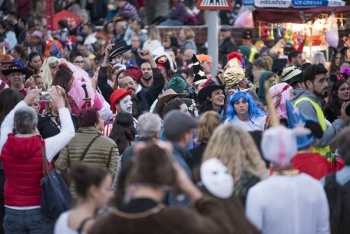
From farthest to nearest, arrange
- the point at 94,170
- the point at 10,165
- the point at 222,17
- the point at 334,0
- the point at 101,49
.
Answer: the point at 222,17 < the point at 101,49 < the point at 334,0 < the point at 10,165 < the point at 94,170

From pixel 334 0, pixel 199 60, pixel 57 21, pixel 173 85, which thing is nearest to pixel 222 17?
pixel 57 21

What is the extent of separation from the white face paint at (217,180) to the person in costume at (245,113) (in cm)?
504

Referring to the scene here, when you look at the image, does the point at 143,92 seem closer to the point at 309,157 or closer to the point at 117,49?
the point at 117,49

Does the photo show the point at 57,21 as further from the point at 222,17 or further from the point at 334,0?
the point at 334,0

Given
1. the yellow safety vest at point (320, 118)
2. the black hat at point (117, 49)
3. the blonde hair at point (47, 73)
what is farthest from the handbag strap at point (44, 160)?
the blonde hair at point (47, 73)

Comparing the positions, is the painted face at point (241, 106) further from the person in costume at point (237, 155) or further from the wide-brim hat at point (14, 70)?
the person in costume at point (237, 155)

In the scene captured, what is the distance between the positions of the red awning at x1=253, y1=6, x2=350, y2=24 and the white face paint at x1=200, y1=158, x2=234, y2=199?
510 inches

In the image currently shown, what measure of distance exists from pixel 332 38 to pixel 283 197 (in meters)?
12.3

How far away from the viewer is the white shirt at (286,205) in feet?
24.9

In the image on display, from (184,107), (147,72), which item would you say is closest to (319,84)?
(184,107)

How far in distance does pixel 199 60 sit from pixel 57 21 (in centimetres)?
1055

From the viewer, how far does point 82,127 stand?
10969 mm

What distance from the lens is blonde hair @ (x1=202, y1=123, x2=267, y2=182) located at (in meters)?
7.93

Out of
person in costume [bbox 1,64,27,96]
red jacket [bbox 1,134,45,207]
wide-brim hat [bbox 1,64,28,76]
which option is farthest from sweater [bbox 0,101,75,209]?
wide-brim hat [bbox 1,64,28,76]
